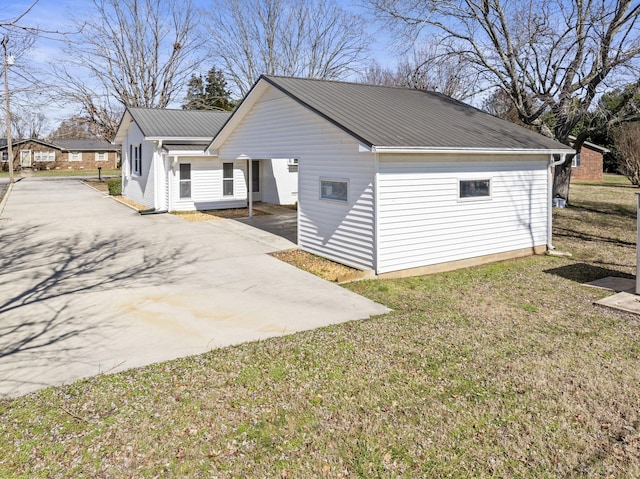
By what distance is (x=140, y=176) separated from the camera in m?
21.4

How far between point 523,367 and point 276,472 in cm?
309

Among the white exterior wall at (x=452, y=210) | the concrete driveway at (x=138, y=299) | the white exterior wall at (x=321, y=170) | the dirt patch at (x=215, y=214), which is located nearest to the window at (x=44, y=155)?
the dirt patch at (x=215, y=214)

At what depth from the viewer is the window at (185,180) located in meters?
18.8

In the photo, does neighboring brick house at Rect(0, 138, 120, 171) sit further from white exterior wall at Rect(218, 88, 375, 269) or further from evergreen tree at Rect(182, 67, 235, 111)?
white exterior wall at Rect(218, 88, 375, 269)

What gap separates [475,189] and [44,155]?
53.3 metres

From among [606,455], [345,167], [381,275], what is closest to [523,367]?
[606,455]

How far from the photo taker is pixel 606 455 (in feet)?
12.5

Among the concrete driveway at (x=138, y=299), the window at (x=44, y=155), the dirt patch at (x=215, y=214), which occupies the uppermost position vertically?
the window at (x=44, y=155)

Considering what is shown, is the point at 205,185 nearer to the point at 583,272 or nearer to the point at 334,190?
the point at 334,190

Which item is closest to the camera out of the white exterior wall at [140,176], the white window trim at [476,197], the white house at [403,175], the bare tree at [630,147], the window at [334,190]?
the white house at [403,175]

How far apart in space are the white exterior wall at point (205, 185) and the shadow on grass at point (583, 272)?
12.9 metres

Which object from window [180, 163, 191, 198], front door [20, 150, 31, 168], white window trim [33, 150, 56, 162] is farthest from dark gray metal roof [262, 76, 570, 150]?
white window trim [33, 150, 56, 162]

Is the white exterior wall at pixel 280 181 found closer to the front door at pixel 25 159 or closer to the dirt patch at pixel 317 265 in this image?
the dirt patch at pixel 317 265

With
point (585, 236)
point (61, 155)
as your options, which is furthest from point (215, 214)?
point (61, 155)
